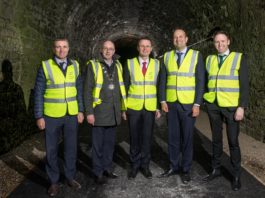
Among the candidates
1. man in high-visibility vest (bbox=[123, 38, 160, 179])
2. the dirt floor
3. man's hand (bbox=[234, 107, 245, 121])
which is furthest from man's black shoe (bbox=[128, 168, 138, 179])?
man's hand (bbox=[234, 107, 245, 121])

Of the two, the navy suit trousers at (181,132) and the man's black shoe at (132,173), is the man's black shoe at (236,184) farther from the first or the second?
the man's black shoe at (132,173)

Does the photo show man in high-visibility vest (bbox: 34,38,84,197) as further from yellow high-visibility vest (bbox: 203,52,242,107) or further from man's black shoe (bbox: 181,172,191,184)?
yellow high-visibility vest (bbox: 203,52,242,107)

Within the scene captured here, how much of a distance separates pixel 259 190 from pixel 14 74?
15.3 feet

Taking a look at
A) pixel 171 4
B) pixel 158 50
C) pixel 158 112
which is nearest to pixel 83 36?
pixel 171 4

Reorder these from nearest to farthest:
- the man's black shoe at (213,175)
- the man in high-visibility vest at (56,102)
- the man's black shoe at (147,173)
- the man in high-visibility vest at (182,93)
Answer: the man in high-visibility vest at (56,102), the man in high-visibility vest at (182,93), the man's black shoe at (213,175), the man's black shoe at (147,173)

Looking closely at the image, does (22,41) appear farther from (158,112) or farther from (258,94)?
(258,94)

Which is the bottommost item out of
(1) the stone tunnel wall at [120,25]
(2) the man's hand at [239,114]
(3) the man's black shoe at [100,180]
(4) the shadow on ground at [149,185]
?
(4) the shadow on ground at [149,185]

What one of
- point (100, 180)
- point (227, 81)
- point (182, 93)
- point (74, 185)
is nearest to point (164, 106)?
point (182, 93)

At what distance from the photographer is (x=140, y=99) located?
4555 millimetres

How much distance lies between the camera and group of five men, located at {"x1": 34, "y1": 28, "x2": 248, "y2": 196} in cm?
413

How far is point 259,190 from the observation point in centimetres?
421

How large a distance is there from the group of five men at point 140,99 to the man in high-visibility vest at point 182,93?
0.5 inches

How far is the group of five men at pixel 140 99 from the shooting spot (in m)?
4.13

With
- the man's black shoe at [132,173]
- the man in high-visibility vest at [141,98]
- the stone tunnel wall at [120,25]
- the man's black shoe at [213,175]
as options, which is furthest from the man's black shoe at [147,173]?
the stone tunnel wall at [120,25]
